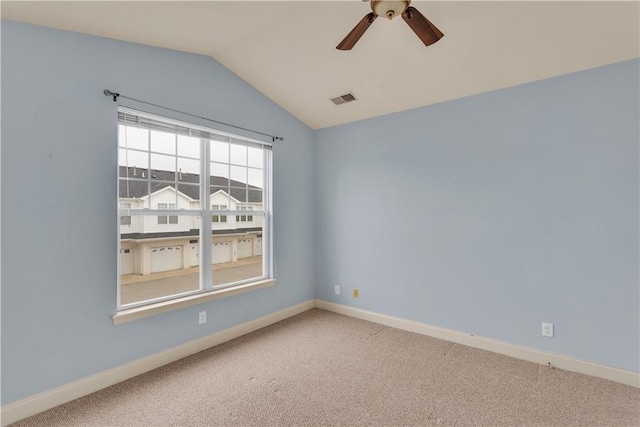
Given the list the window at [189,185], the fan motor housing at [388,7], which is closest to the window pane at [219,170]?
the window at [189,185]

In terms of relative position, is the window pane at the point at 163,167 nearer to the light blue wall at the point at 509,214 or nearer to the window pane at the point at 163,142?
the window pane at the point at 163,142

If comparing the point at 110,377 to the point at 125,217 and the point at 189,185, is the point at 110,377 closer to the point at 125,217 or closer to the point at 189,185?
the point at 125,217

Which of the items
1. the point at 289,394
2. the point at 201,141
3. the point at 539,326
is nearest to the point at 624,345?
the point at 539,326

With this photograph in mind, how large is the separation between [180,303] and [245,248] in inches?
169

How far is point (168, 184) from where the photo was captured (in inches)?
106

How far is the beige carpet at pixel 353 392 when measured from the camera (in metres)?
1.89

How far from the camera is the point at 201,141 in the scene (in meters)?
3.00

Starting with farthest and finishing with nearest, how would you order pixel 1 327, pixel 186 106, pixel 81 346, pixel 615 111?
pixel 186 106
pixel 615 111
pixel 81 346
pixel 1 327

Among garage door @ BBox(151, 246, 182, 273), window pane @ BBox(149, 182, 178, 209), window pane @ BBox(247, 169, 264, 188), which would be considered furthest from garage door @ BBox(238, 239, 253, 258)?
window pane @ BBox(149, 182, 178, 209)

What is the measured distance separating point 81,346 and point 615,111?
442 centimetres

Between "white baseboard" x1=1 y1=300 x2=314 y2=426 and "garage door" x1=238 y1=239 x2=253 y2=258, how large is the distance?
365 centimetres

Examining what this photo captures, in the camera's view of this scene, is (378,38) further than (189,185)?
No

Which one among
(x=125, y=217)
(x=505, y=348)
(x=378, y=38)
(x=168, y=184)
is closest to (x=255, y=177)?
(x=168, y=184)

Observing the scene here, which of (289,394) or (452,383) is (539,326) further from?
(289,394)
